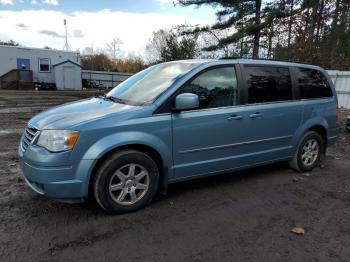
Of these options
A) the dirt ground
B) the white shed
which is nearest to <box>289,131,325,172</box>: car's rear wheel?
the dirt ground

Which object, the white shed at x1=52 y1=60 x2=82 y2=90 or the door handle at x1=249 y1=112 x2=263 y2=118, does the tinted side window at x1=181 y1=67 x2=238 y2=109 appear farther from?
the white shed at x1=52 y1=60 x2=82 y2=90

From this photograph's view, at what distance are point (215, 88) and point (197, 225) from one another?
1821 millimetres

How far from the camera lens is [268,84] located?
195 inches

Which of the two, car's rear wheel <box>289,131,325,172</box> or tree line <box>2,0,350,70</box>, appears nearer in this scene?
car's rear wheel <box>289,131,325,172</box>

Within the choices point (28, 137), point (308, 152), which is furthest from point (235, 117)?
point (28, 137)

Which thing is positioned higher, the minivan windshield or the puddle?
the minivan windshield

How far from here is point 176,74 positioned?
4.34 m

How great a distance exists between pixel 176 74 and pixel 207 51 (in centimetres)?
1729

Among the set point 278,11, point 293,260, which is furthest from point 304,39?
point 293,260

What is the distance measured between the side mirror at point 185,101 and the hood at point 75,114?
513 millimetres

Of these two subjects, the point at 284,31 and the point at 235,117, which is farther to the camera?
the point at 284,31

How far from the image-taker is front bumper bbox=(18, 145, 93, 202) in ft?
11.3

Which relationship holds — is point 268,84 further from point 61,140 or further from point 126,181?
Answer: point 61,140

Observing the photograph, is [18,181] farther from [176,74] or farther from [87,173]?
[176,74]
